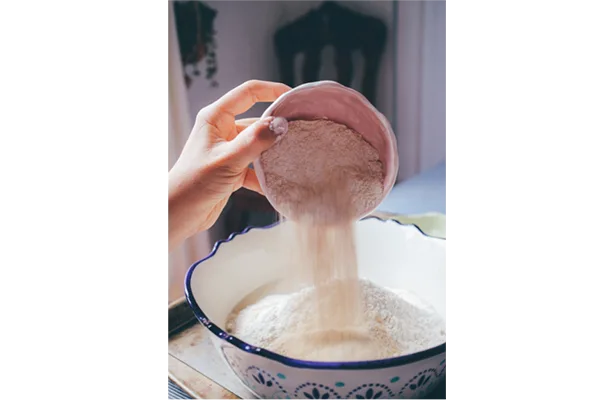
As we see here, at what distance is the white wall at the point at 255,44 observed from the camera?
16.7 inches

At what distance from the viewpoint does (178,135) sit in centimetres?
48

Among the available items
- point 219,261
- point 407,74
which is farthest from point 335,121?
point 219,261

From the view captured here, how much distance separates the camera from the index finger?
454 mm

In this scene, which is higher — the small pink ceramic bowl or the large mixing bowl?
the small pink ceramic bowl

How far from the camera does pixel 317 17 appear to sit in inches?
16.7

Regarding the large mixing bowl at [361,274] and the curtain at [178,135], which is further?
the curtain at [178,135]

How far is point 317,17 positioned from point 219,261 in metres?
0.26

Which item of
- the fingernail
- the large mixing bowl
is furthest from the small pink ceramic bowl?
the large mixing bowl

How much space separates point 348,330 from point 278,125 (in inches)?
7.2

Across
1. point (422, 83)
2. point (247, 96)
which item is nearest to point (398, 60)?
point (422, 83)

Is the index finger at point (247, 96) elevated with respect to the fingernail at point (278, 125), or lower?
elevated

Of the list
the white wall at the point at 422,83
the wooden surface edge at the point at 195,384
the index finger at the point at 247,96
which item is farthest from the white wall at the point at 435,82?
the wooden surface edge at the point at 195,384

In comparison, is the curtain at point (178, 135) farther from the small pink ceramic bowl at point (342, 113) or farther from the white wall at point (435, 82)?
the white wall at point (435, 82)

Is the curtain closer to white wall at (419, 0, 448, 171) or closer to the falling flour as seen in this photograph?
the falling flour
